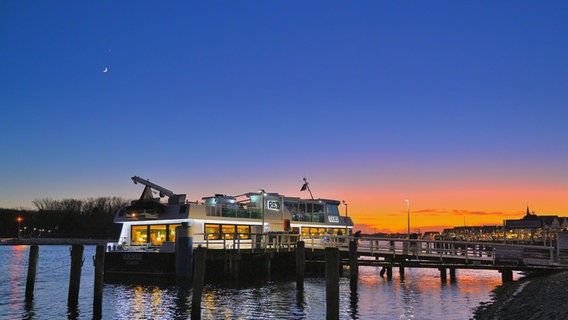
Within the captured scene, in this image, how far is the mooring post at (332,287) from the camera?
1689cm

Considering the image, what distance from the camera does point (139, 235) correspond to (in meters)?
39.9

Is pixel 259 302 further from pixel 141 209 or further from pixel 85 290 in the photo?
pixel 141 209

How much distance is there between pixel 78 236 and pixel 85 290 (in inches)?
6292

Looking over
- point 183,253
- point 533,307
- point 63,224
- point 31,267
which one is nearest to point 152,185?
point 183,253

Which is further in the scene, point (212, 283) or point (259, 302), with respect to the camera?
point (212, 283)

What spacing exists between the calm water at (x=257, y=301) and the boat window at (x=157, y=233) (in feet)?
17.5

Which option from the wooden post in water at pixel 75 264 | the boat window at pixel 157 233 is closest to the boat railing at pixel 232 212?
the boat window at pixel 157 233

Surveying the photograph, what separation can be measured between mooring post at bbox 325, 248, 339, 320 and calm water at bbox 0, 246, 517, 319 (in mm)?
5705

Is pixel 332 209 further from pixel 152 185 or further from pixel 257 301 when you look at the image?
pixel 257 301

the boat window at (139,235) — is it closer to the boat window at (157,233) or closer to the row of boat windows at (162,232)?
the row of boat windows at (162,232)

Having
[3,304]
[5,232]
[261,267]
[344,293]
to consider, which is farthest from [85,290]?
[5,232]

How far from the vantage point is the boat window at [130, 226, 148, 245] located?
3963 centimetres

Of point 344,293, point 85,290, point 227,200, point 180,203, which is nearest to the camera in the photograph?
point 344,293

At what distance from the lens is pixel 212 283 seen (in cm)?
3378
